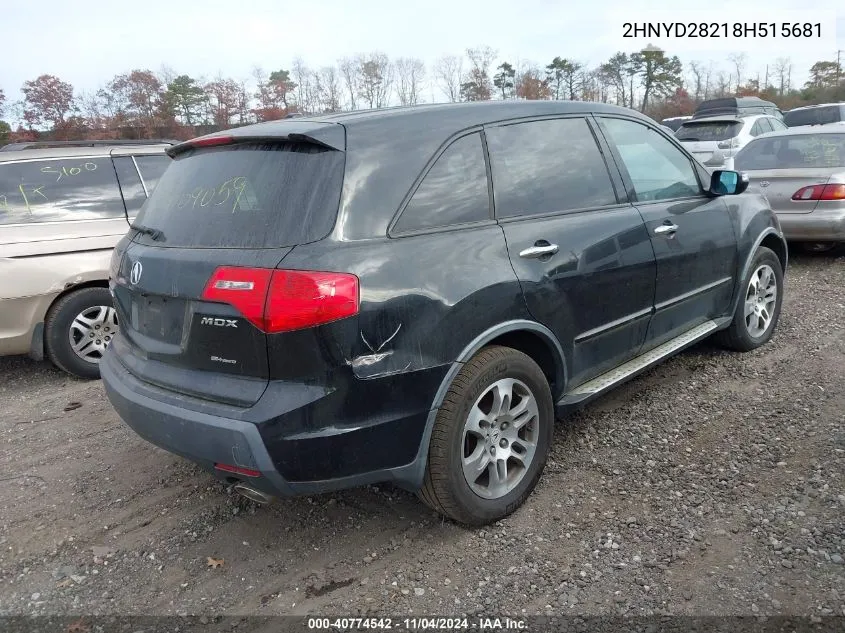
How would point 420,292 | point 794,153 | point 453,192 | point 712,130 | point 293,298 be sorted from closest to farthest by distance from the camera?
point 293,298 → point 420,292 → point 453,192 → point 794,153 → point 712,130

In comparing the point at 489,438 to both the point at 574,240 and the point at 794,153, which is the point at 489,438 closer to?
the point at 574,240

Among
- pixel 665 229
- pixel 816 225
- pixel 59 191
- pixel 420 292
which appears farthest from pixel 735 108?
pixel 420 292

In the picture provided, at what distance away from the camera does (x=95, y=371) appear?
209 inches

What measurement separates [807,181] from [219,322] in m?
7.15

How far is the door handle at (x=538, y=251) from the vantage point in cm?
306

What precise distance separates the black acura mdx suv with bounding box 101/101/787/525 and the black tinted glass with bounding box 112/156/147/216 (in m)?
2.60

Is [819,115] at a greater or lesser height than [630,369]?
greater

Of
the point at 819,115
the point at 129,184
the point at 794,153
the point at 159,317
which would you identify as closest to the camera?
the point at 159,317

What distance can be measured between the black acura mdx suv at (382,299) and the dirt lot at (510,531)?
0.34 meters

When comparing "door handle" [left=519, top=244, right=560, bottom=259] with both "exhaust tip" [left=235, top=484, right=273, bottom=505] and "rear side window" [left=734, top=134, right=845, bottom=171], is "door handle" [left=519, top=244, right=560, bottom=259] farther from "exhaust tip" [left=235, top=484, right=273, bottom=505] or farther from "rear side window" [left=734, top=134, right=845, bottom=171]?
"rear side window" [left=734, top=134, right=845, bottom=171]

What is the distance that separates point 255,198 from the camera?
271 cm

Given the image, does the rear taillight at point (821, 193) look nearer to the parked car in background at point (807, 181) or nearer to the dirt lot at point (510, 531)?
the parked car in background at point (807, 181)

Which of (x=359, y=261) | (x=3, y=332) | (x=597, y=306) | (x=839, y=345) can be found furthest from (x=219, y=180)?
(x=839, y=345)

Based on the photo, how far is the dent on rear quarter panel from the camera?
2496 millimetres
